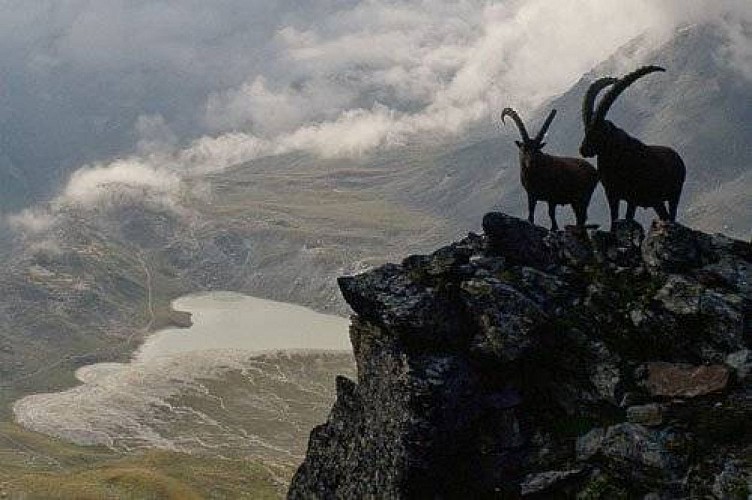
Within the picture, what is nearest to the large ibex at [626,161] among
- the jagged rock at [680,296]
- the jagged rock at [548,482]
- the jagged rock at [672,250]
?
the jagged rock at [672,250]

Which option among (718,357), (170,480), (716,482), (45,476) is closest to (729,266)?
(718,357)

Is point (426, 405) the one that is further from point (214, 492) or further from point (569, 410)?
point (214, 492)

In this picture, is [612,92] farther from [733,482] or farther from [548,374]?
[733,482]

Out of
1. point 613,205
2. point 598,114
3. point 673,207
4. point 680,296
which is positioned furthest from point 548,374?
point 673,207

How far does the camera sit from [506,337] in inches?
932

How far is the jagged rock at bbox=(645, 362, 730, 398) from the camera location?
68.9 ft

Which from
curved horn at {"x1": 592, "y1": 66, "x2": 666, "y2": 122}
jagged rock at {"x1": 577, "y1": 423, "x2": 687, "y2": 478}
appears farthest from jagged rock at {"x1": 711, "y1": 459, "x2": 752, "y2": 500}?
curved horn at {"x1": 592, "y1": 66, "x2": 666, "y2": 122}

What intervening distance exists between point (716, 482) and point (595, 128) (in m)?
12.5

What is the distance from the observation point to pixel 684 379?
21.5 meters

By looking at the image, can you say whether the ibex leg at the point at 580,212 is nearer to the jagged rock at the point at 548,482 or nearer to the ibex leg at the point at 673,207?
the ibex leg at the point at 673,207

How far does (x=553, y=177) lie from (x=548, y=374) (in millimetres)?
8847

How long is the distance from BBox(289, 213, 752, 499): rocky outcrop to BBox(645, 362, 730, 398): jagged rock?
4 centimetres

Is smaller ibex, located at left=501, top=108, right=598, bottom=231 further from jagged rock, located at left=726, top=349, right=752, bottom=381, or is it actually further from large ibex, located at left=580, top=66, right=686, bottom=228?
jagged rock, located at left=726, top=349, right=752, bottom=381

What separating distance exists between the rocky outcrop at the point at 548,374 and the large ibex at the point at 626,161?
150 cm
